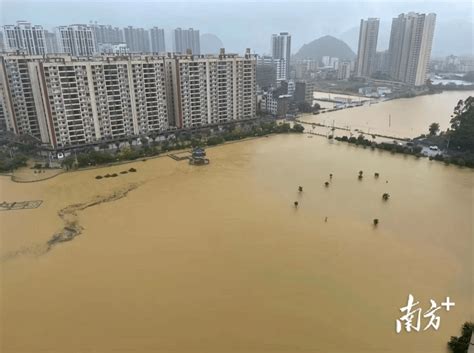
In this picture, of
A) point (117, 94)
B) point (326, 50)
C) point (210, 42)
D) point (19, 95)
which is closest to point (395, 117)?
point (117, 94)

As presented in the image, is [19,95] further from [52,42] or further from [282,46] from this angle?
[282,46]

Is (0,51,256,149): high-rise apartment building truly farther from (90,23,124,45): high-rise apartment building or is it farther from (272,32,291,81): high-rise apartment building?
(90,23,124,45): high-rise apartment building

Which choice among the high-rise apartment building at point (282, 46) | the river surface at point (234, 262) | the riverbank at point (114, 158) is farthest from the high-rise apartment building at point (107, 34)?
the river surface at point (234, 262)

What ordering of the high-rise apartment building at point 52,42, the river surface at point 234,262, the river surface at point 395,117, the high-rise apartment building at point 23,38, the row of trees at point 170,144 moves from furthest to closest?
the high-rise apartment building at point 52,42 < the high-rise apartment building at point 23,38 < the river surface at point 395,117 < the row of trees at point 170,144 < the river surface at point 234,262

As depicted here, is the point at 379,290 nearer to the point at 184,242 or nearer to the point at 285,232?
the point at 285,232

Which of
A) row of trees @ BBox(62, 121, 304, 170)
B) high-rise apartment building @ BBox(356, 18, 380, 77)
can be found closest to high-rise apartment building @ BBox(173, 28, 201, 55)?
high-rise apartment building @ BBox(356, 18, 380, 77)

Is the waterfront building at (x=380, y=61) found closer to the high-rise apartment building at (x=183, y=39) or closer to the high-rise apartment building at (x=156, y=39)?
the high-rise apartment building at (x=183, y=39)
